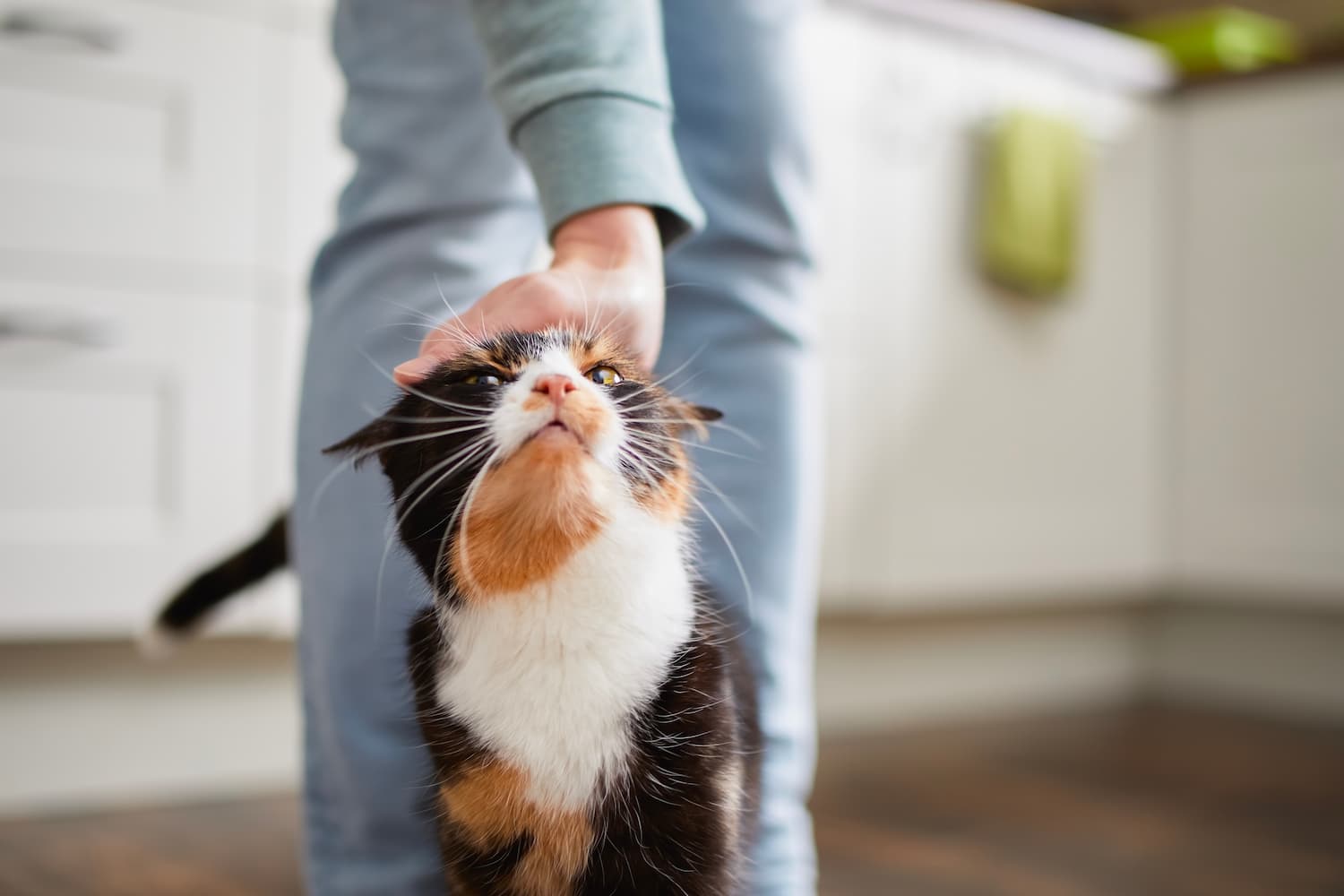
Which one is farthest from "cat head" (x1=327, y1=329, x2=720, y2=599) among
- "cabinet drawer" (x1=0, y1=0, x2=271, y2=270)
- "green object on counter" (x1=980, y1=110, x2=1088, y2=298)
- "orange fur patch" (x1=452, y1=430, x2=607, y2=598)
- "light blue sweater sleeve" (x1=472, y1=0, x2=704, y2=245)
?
"green object on counter" (x1=980, y1=110, x2=1088, y2=298)

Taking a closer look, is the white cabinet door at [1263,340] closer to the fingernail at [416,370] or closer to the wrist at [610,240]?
the wrist at [610,240]

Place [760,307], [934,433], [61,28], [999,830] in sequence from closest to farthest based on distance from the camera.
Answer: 1. [760,307]
2. [61,28]
3. [999,830]
4. [934,433]

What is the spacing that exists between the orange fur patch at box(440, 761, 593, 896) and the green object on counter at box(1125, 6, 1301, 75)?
7.87ft

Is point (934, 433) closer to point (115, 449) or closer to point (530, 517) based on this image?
point (115, 449)

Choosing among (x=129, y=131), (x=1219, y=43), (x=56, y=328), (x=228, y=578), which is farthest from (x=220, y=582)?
(x=1219, y=43)

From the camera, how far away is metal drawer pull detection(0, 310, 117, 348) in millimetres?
1378

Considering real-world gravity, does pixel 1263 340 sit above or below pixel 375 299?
above

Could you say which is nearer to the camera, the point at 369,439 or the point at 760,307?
the point at 369,439

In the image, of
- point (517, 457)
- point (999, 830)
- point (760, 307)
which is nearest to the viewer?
point (517, 457)

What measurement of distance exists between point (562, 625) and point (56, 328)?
4.12 ft

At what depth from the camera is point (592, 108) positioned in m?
0.47

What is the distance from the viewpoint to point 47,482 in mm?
1421

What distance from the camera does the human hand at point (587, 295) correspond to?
1.27 ft

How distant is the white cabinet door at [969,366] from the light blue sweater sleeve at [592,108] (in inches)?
57.2
